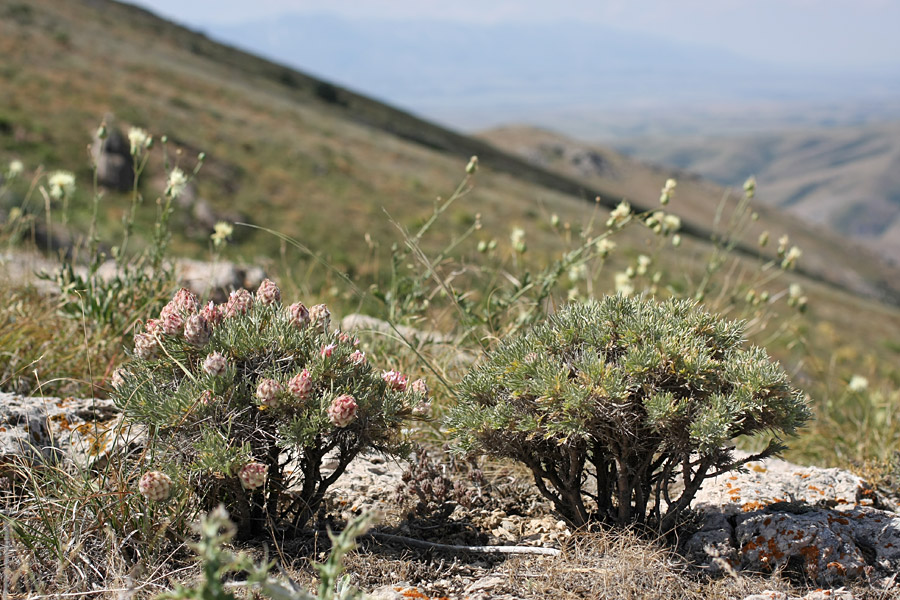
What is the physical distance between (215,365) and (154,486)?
1.33 feet

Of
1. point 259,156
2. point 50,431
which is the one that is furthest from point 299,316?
point 259,156

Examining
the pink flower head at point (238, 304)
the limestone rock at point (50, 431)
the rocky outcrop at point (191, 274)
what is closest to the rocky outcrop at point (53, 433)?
the limestone rock at point (50, 431)

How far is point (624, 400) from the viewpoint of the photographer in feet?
7.38

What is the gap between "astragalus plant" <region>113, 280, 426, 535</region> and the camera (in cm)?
220

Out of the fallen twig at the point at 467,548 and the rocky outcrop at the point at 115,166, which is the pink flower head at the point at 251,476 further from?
the rocky outcrop at the point at 115,166

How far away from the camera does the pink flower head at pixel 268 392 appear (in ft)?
7.11

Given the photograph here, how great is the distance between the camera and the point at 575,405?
2.18 metres

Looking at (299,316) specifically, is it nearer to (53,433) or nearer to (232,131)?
(53,433)

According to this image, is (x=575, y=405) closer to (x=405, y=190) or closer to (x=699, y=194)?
(x=405, y=190)

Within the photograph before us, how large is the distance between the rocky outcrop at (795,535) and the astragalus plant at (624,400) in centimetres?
23

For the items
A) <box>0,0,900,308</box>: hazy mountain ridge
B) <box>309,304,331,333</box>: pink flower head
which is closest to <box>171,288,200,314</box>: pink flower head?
<box>309,304,331,333</box>: pink flower head

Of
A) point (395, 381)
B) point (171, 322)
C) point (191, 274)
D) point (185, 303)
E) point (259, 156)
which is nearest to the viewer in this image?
point (171, 322)

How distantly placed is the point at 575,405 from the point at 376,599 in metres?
0.85

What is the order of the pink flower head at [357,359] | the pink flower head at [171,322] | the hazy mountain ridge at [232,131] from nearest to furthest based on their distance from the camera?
the pink flower head at [171,322] < the pink flower head at [357,359] < the hazy mountain ridge at [232,131]
